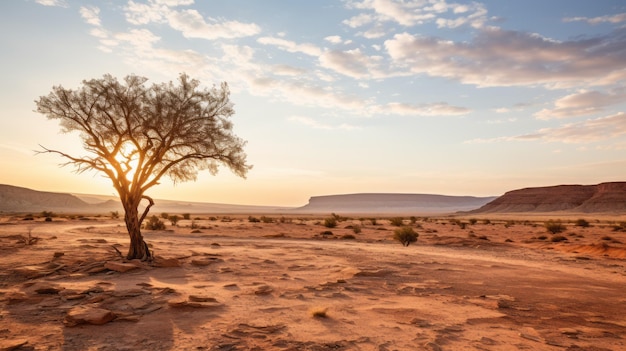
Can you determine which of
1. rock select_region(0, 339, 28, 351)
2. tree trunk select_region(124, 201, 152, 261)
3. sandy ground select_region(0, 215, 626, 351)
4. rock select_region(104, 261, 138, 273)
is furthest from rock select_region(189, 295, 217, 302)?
tree trunk select_region(124, 201, 152, 261)

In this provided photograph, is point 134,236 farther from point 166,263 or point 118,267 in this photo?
point 118,267

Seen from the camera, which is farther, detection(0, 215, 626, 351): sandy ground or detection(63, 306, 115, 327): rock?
detection(63, 306, 115, 327): rock

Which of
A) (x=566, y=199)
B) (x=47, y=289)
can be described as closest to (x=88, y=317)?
(x=47, y=289)

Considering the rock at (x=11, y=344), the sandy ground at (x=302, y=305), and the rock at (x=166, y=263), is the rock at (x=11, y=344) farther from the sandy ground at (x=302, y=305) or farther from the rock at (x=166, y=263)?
the rock at (x=166, y=263)

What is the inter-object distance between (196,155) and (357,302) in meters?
10.5

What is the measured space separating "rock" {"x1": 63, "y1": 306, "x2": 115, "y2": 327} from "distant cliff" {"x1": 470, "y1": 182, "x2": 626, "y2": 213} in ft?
411

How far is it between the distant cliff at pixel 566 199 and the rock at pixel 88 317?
125202mm

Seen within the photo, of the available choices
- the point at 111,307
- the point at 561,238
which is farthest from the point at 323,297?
the point at 561,238

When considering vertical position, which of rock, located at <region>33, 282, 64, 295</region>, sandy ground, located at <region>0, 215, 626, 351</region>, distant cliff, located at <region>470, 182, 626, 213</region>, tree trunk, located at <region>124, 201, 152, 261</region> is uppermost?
distant cliff, located at <region>470, 182, 626, 213</region>

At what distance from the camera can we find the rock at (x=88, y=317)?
6957mm

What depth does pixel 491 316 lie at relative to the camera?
8.12m

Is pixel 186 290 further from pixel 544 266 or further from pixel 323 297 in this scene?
pixel 544 266

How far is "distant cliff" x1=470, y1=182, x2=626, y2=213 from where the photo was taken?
108 m

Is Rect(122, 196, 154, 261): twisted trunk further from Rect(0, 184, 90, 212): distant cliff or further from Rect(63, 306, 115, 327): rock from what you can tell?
Rect(0, 184, 90, 212): distant cliff
